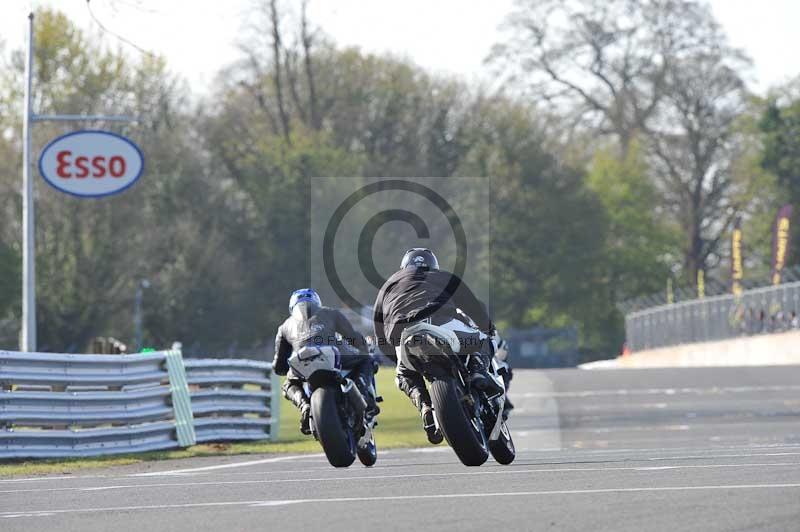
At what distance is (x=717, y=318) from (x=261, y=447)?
118 feet

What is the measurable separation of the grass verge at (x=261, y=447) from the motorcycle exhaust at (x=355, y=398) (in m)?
4.11

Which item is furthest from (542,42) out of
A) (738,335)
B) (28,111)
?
(28,111)

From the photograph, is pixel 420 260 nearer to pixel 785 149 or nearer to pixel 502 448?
pixel 502 448

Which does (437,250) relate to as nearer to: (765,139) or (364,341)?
(765,139)

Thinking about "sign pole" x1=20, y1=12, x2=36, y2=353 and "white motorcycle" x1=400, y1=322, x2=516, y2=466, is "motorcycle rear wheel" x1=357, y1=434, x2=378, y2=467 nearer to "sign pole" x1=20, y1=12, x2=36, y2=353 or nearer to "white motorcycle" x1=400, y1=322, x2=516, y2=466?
"white motorcycle" x1=400, y1=322, x2=516, y2=466

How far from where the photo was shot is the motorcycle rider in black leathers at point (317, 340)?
1373 centimetres

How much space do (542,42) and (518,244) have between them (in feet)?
29.2

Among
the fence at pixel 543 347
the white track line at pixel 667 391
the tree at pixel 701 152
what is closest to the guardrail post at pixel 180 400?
the white track line at pixel 667 391

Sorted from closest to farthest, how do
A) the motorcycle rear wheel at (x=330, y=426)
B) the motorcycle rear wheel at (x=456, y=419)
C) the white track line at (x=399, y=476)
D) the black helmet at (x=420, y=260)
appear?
the motorcycle rear wheel at (x=456, y=419) < the white track line at (x=399, y=476) < the motorcycle rear wheel at (x=330, y=426) < the black helmet at (x=420, y=260)

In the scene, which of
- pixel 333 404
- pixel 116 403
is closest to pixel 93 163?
pixel 116 403

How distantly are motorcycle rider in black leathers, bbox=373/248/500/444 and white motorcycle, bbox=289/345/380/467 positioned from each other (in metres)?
0.49

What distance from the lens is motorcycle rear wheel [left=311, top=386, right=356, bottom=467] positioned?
13.1 metres

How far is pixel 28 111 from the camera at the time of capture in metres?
27.6

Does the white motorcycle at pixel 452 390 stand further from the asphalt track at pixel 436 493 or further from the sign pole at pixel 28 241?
the sign pole at pixel 28 241
